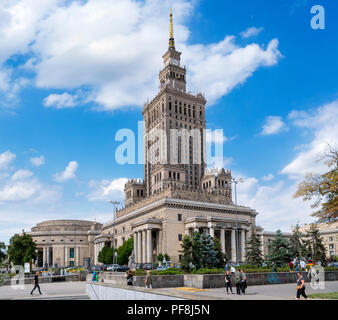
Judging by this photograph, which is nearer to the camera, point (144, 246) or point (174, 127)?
point (144, 246)

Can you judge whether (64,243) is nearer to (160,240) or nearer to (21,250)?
(21,250)

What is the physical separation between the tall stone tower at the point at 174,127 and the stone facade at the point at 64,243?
102 feet

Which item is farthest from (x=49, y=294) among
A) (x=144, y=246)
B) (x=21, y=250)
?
(x=144, y=246)

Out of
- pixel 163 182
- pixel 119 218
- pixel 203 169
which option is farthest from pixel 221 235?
pixel 203 169

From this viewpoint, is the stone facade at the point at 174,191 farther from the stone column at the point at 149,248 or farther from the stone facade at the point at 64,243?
the stone facade at the point at 64,243

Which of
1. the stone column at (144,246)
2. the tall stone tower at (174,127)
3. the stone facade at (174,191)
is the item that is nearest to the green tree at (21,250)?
the stone facade at (174,191)

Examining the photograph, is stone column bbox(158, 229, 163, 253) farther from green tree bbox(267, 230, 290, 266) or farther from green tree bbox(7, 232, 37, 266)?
green tree bbox(267, 230, 290, 266)

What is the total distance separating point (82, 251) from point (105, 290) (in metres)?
120

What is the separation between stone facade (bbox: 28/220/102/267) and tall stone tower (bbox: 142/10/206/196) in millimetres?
31130

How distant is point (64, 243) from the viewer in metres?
135

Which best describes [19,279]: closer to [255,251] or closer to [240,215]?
[255,251]

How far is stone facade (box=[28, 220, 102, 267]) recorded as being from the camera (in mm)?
132875

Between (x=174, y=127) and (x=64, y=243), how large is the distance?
185 ft

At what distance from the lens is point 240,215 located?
308ft
